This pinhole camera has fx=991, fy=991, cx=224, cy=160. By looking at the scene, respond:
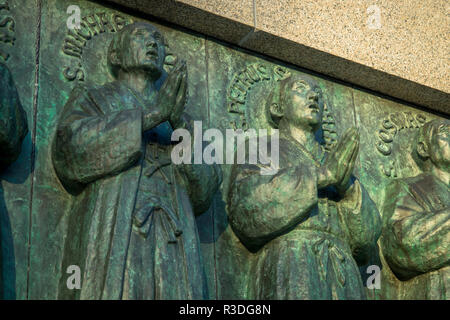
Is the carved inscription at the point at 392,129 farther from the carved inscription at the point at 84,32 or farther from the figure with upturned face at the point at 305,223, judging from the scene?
the carved inscription at the point at 84,32

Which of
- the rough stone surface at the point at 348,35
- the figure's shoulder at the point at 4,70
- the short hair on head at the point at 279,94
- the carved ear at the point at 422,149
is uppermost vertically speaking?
the rough stone surface at the point at 348,35

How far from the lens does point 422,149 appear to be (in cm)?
899

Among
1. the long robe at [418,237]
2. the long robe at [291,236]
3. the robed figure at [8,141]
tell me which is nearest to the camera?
the robed figure at [8,141]

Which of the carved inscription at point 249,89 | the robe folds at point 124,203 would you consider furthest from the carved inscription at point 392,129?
the robe folds at point 124,203

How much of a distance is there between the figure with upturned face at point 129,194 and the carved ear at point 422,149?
2.32 m

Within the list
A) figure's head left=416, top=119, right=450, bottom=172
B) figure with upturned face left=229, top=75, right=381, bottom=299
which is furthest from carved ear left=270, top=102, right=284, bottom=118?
figure's head left=416, top=119, right=450, bottom=172

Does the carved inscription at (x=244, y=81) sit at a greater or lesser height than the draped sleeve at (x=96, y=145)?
greater

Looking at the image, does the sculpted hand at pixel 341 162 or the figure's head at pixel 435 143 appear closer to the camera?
the sculpted hand at pixel 341 162

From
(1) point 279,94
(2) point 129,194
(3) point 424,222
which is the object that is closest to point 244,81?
(1) point 279,94

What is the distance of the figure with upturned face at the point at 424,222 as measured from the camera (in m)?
7.98

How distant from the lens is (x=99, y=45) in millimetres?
7949

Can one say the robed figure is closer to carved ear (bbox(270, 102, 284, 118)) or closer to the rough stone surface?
the rough stone surface

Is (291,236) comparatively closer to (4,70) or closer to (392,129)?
(392,129)

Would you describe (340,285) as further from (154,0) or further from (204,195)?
(154,0)
